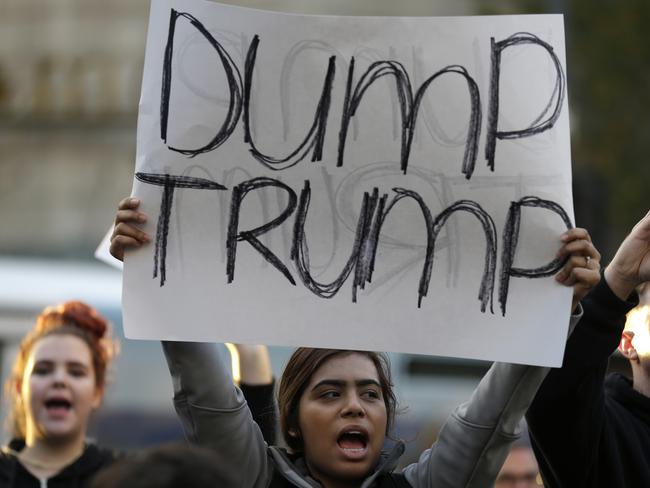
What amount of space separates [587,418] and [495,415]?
277 millimetres

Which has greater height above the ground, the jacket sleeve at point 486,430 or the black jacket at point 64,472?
the jacket sleeve at point 486,430

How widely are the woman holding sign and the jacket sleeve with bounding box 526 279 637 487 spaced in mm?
96

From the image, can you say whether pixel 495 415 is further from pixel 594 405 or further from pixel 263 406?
pixel 263 406

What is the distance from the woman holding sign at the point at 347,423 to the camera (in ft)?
9.52

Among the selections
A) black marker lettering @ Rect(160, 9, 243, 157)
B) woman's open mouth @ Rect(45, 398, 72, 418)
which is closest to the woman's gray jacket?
black marker lettering @ Rect(160, 9, 243, 157)

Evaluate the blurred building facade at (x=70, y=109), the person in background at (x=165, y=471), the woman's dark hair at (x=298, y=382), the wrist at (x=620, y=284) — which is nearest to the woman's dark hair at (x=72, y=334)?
the woman's dark hair at (x=298, y=382)

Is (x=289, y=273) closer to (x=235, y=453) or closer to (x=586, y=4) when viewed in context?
(x=235, y=453)

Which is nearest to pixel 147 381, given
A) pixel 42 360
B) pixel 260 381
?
pixel 42 360

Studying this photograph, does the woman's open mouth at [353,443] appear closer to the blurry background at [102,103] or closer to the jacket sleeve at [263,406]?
the jacket sleeve at [263,406]

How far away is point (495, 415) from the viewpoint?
2.94m

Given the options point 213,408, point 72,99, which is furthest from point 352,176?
point 72,99

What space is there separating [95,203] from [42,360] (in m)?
15.1

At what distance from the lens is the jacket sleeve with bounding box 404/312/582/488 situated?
9.65 feet

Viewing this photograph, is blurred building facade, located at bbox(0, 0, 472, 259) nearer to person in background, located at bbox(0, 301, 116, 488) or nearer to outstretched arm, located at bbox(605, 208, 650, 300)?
person in background, located at bbox(0, 301, 116, 488)
